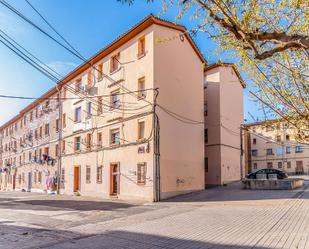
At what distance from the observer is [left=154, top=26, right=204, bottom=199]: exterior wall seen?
21000mm

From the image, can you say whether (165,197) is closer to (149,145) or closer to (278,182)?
(149,145)

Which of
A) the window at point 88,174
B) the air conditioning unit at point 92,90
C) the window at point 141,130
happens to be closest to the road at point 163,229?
the window at point 141,130

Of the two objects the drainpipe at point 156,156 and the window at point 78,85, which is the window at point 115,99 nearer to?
the drainpipe at point 156,156

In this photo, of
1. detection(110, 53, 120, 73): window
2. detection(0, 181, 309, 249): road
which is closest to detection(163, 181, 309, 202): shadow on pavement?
detection(0, 181, 309, 249): road

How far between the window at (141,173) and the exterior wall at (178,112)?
1.08 metres

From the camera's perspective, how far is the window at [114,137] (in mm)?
23569

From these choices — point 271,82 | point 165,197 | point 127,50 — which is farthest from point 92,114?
point 271,82

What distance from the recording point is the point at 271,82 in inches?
325

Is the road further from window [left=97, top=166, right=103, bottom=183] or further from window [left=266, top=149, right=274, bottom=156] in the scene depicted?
window [left=266, top=149, right=274, bottom=156]

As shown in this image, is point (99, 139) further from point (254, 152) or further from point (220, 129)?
point (254, 152)

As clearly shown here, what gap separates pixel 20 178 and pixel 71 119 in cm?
1891

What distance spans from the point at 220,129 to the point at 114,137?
11093mm

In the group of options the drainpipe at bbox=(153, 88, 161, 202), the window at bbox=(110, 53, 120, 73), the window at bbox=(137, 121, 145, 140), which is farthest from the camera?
the window at bbox=(110, 53, 120, 73)

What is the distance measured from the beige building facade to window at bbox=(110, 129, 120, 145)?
3.0 inches
